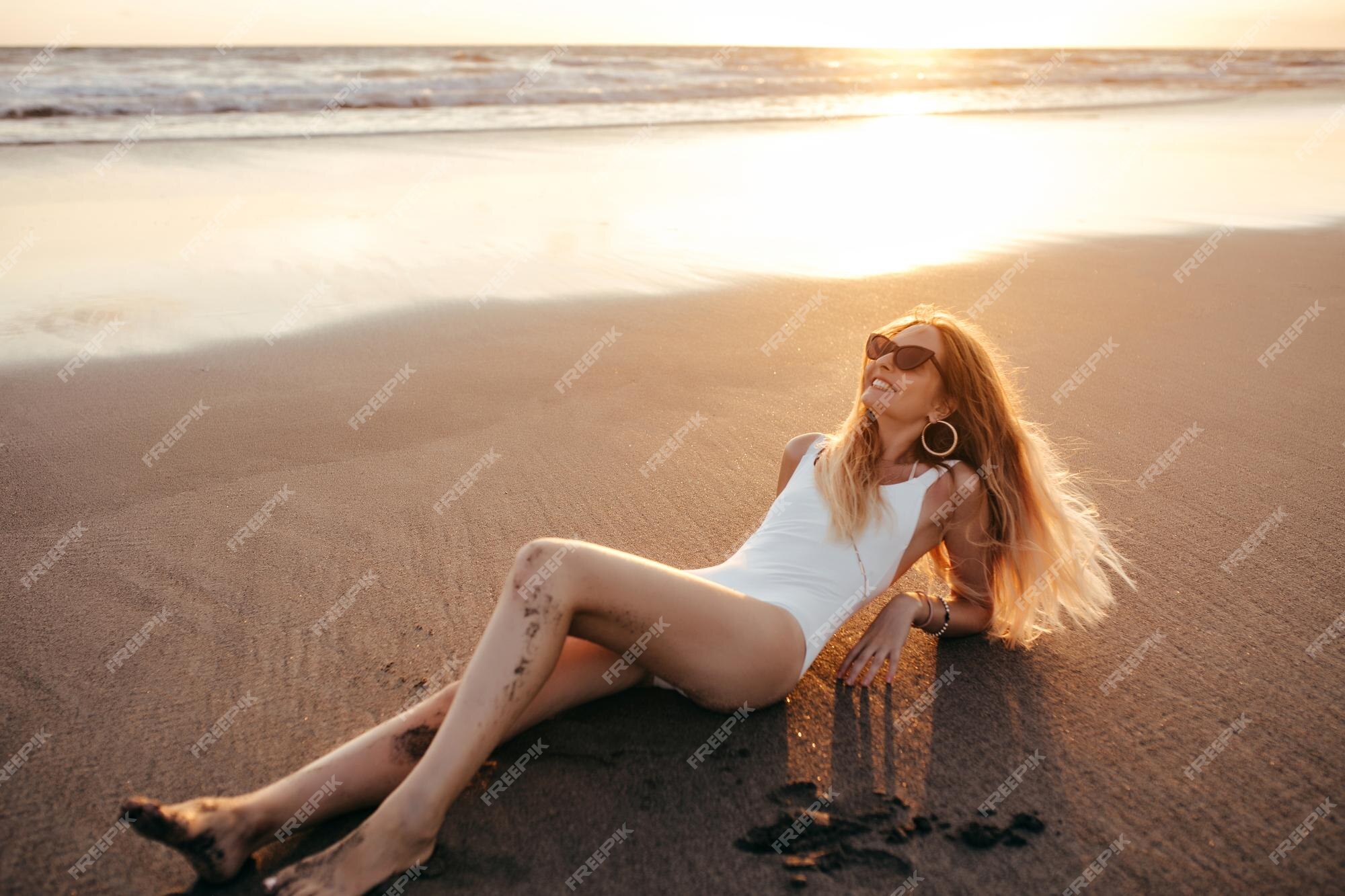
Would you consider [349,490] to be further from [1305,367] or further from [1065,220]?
Answer: [1065,220]

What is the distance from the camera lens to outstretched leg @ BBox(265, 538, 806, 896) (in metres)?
2.03

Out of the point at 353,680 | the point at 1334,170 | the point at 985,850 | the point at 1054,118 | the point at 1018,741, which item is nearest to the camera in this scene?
the point at 985,850

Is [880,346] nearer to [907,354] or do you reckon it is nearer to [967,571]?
[907,354]

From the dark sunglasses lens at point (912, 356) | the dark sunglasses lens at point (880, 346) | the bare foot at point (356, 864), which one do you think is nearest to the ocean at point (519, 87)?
the dark sunglasses lens at point (880, 346)

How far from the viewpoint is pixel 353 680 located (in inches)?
112

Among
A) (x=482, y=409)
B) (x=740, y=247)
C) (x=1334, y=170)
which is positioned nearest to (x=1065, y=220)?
(x=740, y=247)


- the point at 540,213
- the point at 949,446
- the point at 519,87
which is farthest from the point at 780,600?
the point at 519,87

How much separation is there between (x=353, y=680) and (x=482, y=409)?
7.20 feet

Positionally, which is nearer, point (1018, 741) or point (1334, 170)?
point (1018, 741)

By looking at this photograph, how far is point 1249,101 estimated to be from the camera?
19.2m

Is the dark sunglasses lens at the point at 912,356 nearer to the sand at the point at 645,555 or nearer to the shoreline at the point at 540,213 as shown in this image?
the sand at the point at 645,555

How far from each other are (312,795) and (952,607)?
1.89 m

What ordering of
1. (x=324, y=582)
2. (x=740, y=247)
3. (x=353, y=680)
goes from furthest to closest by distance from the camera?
(x=740, y=247)
(x=324, y=582)
(x=353, y=680)

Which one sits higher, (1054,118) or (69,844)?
(69,844)
